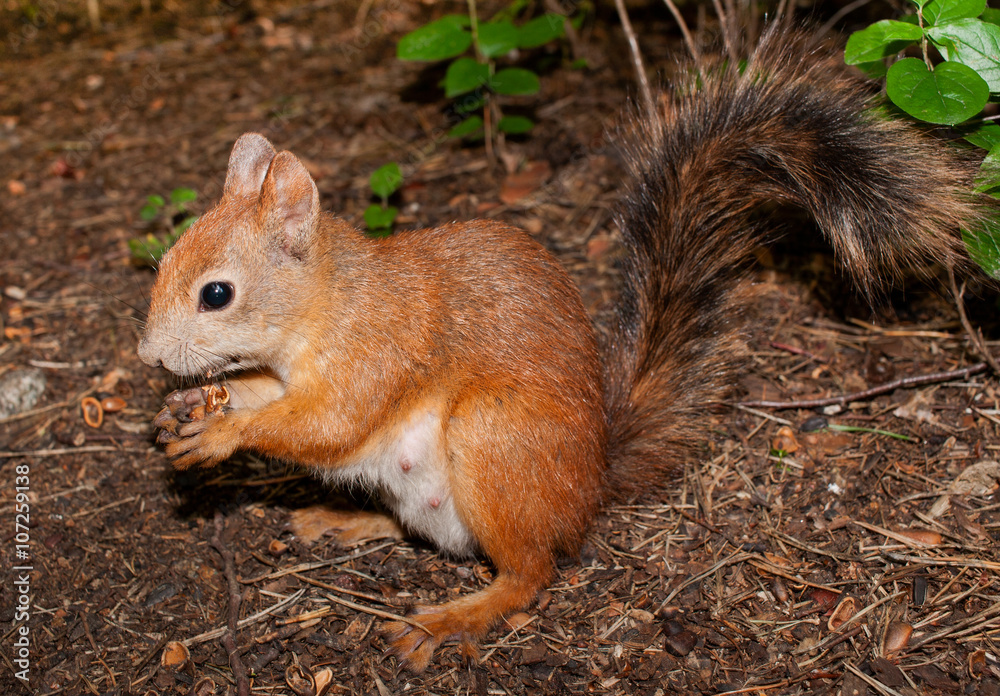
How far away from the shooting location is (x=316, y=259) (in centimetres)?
248

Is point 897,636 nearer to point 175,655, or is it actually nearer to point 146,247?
point 175,655

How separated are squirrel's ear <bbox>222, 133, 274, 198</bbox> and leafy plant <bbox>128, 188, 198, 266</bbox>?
126cm

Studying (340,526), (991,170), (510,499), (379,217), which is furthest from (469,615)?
(991,170)

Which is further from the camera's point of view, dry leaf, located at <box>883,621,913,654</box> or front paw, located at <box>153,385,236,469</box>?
front paw, located at <box>153,385,236,469</box>

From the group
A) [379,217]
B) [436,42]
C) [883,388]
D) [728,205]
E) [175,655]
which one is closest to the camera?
[175,655]

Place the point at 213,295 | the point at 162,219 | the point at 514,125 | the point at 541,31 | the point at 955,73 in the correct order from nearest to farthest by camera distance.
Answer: the point at 213,295 < the point at 955,73 < the point at 541,31 < the point at 514,125 < the point at 162,219

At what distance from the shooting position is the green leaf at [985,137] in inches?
99.1

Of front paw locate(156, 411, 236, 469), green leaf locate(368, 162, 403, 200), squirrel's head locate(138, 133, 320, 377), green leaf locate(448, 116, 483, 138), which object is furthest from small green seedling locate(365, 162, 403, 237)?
front paw locate(156, 411, 236, 469)

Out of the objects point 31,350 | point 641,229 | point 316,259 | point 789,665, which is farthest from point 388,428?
point 31,350

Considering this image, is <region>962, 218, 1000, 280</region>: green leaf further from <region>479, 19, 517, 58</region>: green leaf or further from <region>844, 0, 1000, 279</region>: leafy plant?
<region>479, 19, 517, 58</region>: green leaf

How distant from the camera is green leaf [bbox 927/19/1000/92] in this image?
8.11 ft

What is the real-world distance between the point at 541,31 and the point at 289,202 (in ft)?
6.99

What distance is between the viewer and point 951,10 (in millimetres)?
2512

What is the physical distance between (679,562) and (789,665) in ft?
1.59
